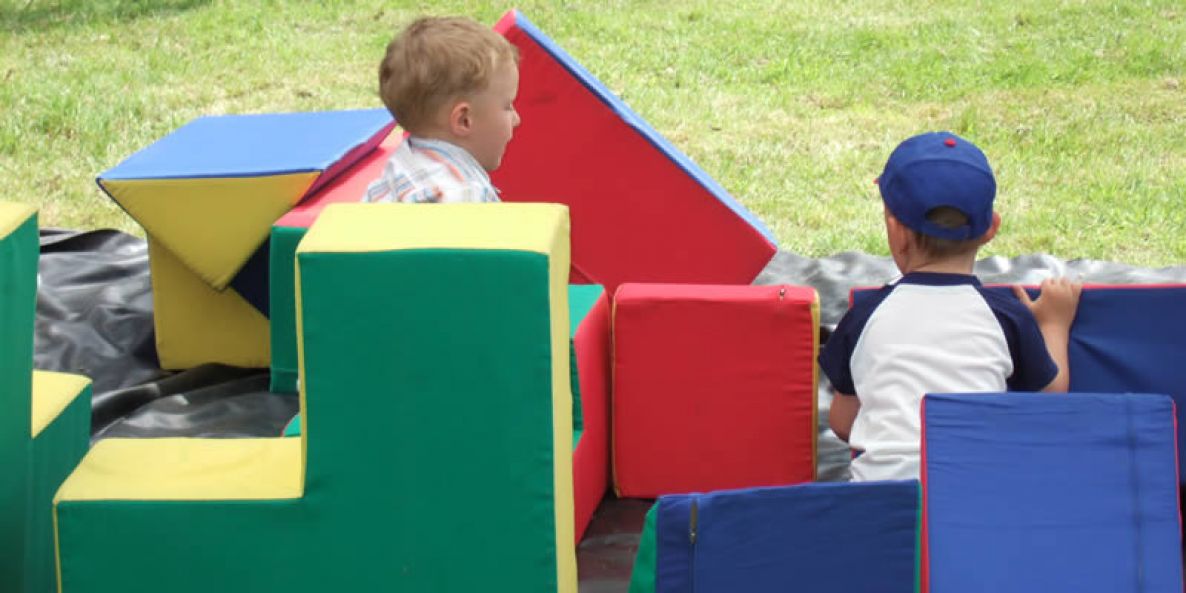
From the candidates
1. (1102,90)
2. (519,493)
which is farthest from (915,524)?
(1102,90)

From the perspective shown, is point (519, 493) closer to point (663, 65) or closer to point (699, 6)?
point (663, 65)

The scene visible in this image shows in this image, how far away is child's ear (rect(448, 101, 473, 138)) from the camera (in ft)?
12.0

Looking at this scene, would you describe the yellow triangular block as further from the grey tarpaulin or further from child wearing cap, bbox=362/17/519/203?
child wearing cap, bbox=362/17/519/203

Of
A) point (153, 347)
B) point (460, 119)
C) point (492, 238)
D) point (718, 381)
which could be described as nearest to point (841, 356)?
point (718, 381)

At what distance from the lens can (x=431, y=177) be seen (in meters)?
3.62

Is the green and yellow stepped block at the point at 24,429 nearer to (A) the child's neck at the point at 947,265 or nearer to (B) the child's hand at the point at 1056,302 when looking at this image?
(A) the child's neck at the point at 947,265

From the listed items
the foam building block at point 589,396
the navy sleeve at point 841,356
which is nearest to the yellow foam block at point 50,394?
the foam building block at point 589,396

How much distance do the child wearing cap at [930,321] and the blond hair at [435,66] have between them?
100 cm

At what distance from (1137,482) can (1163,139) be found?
4465 mm

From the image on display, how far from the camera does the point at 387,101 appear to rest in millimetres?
3701

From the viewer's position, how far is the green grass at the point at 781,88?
617 centimetres

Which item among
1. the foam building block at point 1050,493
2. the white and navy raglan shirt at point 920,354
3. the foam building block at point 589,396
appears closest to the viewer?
the foam building block at point 1050,493

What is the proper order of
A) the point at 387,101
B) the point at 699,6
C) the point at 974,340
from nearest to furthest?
the point at 974,340
the point at 387,101
the point at 699,6

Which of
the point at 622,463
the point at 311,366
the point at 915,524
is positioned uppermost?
the point at 311,366
